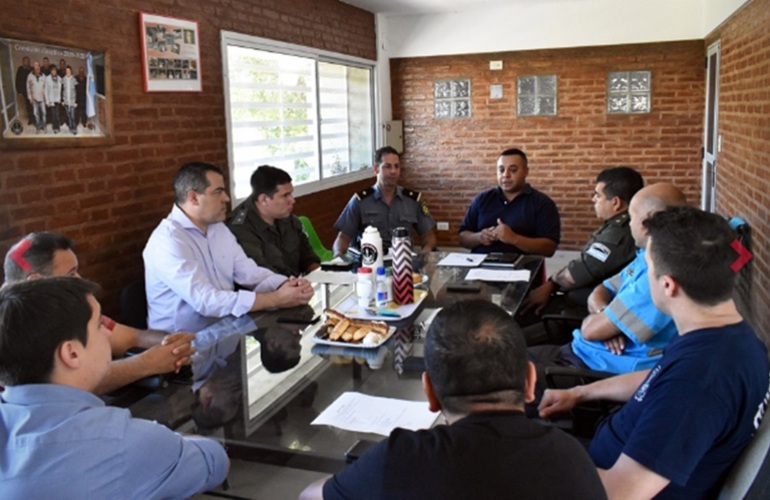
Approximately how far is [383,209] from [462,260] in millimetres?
1043

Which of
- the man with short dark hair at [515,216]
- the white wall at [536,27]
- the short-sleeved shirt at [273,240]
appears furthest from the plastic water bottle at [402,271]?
the white wall at [536,27]

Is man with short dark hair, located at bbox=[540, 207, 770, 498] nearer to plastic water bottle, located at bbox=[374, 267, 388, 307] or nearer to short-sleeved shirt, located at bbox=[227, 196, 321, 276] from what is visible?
plastic water bottle, located at bbox=[374, 267, 388, 307]

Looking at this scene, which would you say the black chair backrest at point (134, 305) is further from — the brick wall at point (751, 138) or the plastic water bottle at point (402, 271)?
the brick wall at point (751, 138)

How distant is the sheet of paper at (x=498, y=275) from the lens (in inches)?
130

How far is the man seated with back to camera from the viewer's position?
203 centimetres

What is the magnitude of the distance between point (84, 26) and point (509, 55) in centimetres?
490

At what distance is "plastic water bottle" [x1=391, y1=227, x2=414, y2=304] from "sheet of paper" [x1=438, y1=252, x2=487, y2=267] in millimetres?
907

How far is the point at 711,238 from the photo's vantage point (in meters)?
1.58

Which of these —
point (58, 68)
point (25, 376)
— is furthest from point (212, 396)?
point (58, 68)

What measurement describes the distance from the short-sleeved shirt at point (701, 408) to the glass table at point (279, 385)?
0.64 metres

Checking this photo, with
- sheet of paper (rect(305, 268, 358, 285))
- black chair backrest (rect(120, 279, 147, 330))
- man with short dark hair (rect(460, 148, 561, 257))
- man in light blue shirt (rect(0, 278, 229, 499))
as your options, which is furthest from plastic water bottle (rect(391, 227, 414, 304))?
man with short dark hair (rect(460, 148, 561, 257))

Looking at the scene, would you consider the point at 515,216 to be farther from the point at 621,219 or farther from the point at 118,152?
the point at 118,152

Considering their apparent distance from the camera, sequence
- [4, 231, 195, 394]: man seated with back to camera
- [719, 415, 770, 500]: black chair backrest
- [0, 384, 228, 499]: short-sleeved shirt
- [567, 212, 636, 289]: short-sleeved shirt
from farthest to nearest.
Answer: [567, 212, 636, 289]: short-sleeved shirt, [4, 231, 195, 394]: man seated with back to camera, [719, 415, 770, 500]: black chair backrest, [0, 384, 228, 499]: short-sleeved shirt

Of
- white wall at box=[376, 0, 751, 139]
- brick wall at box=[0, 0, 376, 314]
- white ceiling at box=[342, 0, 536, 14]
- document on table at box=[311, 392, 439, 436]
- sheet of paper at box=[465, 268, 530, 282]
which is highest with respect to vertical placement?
white ceiling at box=[342, 0, 536, 14]
